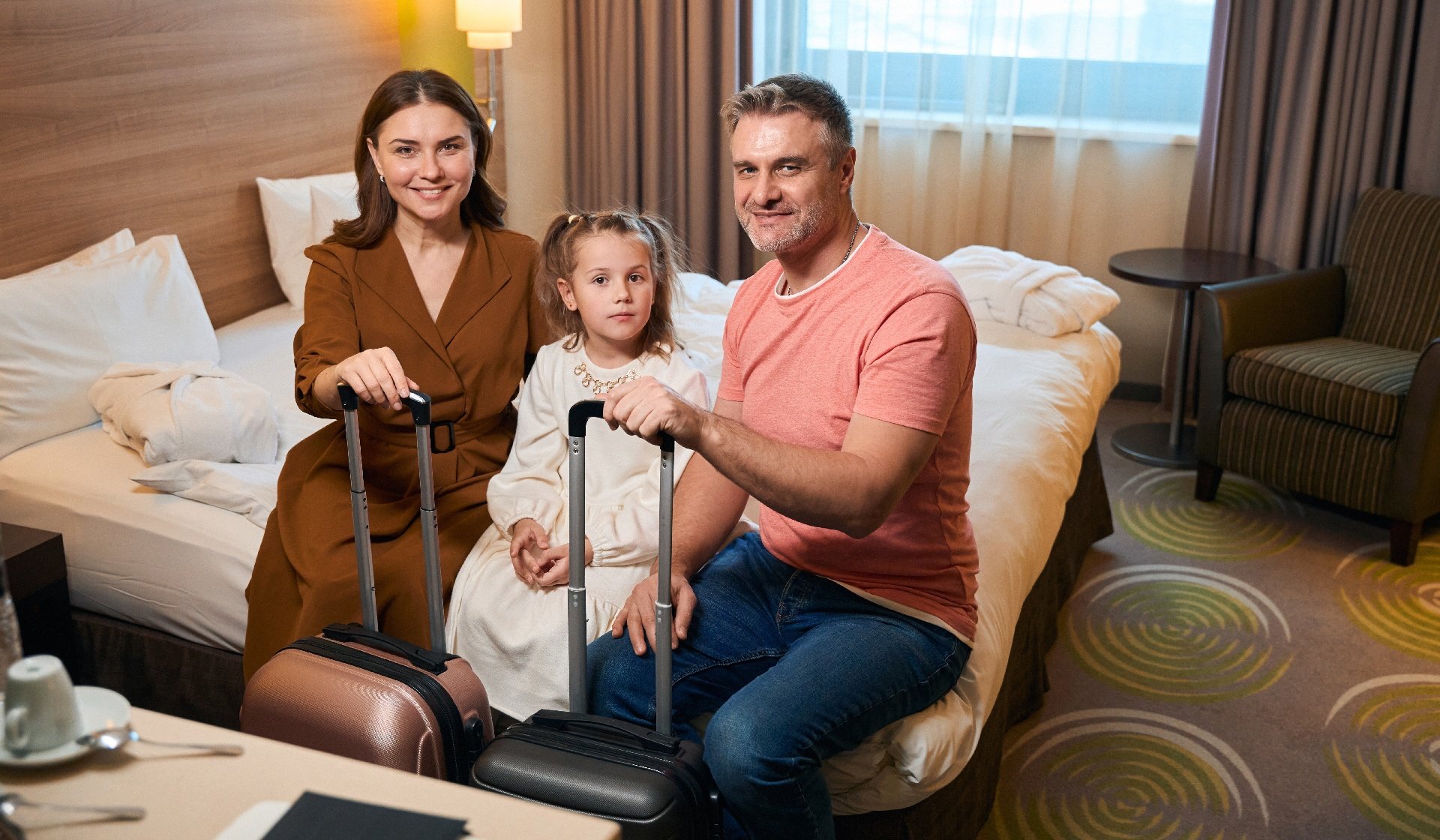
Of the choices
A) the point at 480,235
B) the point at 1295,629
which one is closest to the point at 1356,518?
the point at 1295,629

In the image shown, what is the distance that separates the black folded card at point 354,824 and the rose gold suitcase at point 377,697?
0.46 m

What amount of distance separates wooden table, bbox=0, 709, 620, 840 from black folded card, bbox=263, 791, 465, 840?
1 centimetres

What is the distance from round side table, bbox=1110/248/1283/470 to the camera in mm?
3861

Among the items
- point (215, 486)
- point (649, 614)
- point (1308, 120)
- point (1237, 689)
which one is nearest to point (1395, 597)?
point (1237, 689)

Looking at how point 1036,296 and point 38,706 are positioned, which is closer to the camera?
point 38,706

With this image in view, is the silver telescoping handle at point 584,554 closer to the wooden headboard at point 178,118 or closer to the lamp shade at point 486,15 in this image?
the wooden headboard at point 178,118

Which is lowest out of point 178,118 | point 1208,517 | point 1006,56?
point 1208,517

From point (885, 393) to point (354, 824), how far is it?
2.88ft

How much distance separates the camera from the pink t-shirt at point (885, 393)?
170 cm

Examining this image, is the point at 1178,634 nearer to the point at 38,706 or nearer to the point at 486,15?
the point at 38,706

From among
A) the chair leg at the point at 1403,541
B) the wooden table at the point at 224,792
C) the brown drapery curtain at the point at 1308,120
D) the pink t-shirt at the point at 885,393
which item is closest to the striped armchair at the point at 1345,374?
the chair leg at the point at 1403,541

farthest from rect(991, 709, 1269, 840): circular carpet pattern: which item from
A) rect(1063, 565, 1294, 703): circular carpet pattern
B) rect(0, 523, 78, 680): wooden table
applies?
rect(0, 523, 78, 680): wooden table

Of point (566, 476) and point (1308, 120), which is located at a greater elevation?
point (1308, 120)

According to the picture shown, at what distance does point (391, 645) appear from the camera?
5.74 feet
